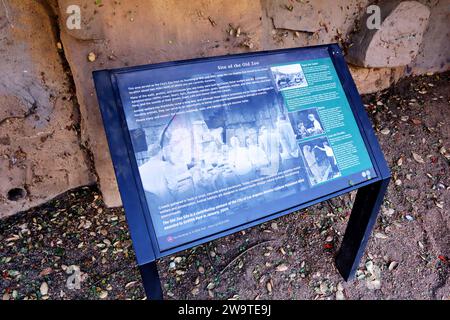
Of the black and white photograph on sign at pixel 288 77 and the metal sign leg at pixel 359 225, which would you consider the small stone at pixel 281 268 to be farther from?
the black and white photograph on sign at pixel 288 77

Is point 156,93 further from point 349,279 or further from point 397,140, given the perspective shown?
point 397,140

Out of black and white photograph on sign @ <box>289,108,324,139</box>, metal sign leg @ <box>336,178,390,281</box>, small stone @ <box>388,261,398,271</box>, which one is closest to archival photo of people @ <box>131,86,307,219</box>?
black and white photograph on sign @ <box>289,108,324,139</box>

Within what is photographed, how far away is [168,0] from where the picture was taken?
2.09 m

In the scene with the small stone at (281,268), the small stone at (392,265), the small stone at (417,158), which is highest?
the small stone at (417,158)

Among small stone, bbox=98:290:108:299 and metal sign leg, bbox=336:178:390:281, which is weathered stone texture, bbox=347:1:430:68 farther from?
small stone, bbox=98:290:108:299

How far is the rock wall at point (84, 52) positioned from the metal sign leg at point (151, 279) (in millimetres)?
1115

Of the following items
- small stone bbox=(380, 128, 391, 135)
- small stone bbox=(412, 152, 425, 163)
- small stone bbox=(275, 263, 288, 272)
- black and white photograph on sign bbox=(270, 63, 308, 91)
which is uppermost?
black and white photograph on sign bbox=(270, 63, 308, 91)

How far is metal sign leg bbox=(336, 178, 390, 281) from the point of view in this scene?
184 centimetres

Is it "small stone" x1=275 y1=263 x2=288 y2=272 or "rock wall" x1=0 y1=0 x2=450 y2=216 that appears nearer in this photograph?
"rock wall" x1=0 y1=0 x2=450 y2=216

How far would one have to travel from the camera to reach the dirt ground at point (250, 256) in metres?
2.14

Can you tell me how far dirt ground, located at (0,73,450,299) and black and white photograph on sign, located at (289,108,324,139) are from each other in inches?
39.7

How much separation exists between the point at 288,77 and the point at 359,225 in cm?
89

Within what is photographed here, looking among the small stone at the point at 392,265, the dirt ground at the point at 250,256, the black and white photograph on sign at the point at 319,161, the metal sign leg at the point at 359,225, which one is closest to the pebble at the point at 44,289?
the dirt ground at the point at 250,256
